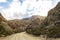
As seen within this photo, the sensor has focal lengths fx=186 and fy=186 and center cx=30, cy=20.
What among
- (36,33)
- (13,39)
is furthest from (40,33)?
(13,39)

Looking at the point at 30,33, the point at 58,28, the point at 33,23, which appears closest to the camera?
the point at 58,28

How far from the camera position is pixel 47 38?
2345 cm

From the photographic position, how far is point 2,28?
96.3 ft

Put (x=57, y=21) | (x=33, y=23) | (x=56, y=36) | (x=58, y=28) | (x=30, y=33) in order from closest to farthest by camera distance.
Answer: (x=56, y=36) → (x=58, y=28) → (x=57, y=21) → (x=30, y=33) → (x=33, y=23)

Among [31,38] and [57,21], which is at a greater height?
[57,21]

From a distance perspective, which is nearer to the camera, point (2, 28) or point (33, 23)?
point (2, 28)

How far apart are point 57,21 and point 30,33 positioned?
464 cm

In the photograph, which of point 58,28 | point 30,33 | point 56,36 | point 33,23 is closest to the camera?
point 56,36

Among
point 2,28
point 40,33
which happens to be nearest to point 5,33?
point 2,28

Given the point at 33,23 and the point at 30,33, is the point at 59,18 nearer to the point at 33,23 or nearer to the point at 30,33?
the point at 30,33

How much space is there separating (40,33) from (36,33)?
698mm

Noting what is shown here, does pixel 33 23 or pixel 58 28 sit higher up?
pixel 58 28

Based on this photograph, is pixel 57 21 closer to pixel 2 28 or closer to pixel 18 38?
pixel 18 38

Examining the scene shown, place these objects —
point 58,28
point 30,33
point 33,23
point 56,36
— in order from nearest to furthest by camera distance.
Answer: point 56,36
point 58,28
point 30,33
point 33,23
